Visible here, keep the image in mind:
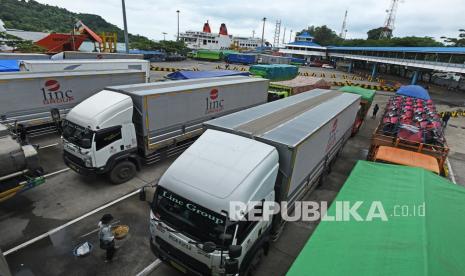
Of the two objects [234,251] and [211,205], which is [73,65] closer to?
[211,205]

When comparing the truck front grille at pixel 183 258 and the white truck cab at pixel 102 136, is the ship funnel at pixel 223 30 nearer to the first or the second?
the white truck cab at pixel 102 136

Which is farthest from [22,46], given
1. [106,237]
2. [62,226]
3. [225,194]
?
[225,194]

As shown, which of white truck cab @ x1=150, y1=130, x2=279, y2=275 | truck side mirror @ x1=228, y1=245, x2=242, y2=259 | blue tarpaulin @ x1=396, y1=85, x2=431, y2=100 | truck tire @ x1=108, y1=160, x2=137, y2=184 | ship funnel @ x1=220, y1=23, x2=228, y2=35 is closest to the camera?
truck side mirror @ x1=228, y1=245, x2=242, y2=259

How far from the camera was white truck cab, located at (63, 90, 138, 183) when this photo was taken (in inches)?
374

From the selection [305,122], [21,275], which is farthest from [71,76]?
[305,122]

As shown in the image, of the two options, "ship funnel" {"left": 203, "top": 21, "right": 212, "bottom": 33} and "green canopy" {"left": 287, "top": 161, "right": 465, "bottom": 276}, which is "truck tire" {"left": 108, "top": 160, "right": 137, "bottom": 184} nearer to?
"green canopy" {"left": 287, "top": 161, "right": 465, "bottom": 276}

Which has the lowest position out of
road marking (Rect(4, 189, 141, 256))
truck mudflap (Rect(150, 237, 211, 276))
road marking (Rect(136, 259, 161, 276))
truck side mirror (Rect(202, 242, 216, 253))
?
road marking (Rect(136, 259, 161, 276))

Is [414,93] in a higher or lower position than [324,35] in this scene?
lower

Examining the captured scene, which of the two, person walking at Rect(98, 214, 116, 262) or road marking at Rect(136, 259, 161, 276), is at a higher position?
person walking at Rect(98, 214, 116, 262)

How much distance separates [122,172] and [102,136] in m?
1.98

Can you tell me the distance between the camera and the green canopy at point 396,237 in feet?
14.5

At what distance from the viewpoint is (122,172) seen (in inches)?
427

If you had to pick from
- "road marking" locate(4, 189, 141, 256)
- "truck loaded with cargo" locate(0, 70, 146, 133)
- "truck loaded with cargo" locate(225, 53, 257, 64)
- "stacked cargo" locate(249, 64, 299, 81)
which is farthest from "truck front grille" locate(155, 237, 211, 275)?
"truck loaded with cargo" locate(225, 53, 257, 64)

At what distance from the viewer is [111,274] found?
22.5 feet
